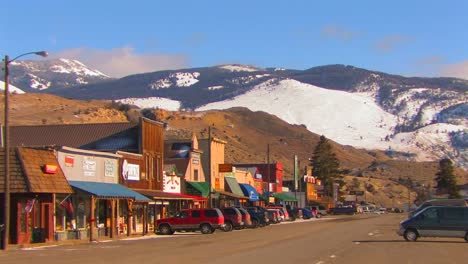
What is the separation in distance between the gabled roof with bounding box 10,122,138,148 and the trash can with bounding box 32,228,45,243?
68.6 ft

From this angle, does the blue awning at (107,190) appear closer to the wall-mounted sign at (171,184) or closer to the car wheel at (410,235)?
the wall-mounted sign at (171,184)

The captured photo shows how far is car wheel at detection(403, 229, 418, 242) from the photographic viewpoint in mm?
38312

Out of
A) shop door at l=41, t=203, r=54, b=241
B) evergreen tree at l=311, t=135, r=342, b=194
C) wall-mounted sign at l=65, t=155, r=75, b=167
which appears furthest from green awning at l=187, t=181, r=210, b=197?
evergreen tree at l=311, t=135, r=342, b=194

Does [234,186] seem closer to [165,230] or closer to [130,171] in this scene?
[130,171]

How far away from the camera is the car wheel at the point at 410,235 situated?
38312 millimetres

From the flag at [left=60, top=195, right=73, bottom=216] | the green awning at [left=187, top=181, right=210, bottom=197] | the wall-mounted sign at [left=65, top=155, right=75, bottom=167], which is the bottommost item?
the flag at [left=60, top=195, right=73, bottom=216]

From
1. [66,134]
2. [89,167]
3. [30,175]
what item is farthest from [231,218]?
[30,175]

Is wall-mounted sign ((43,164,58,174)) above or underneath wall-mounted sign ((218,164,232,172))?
underneath

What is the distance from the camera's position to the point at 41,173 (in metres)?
41.2

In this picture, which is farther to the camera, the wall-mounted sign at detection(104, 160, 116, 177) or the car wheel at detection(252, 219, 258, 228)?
the car wheel at detection(252, 219, 258, 228)

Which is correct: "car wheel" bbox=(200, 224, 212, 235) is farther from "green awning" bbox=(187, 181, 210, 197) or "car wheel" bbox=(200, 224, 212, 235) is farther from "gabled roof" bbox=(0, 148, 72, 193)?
"green awning" bbox=(187, 181, 210, 197)

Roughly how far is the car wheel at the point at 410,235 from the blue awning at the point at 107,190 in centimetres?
1740

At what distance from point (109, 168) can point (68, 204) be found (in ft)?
25.1

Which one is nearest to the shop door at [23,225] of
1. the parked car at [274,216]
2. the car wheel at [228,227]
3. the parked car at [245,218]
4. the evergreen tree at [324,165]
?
the car wheel at [228,227]
